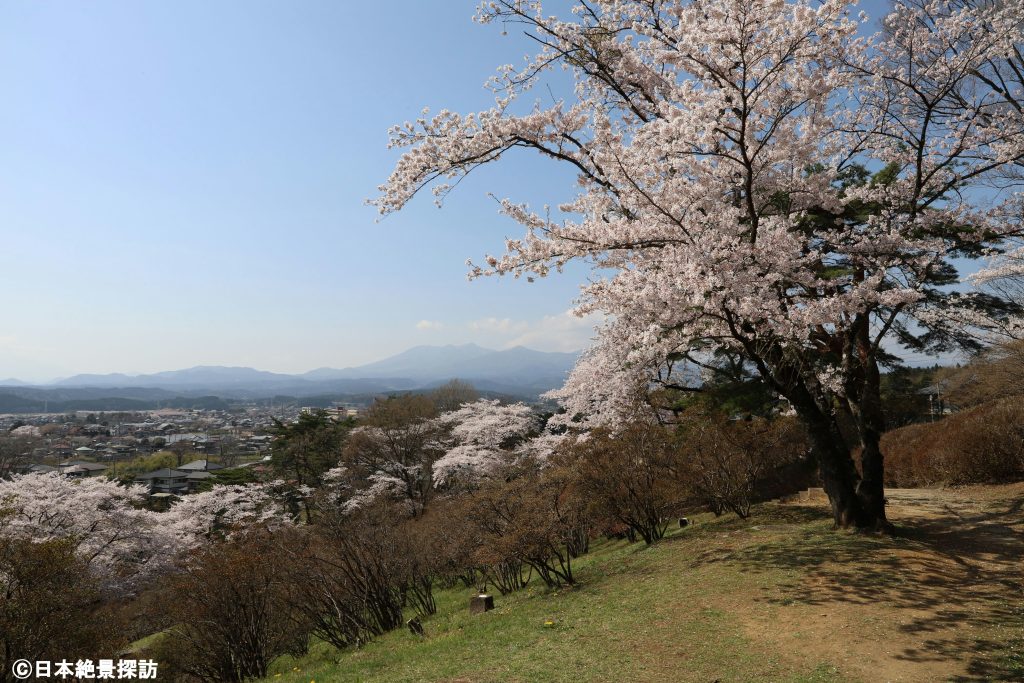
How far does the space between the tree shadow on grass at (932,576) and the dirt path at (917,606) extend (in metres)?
0.01

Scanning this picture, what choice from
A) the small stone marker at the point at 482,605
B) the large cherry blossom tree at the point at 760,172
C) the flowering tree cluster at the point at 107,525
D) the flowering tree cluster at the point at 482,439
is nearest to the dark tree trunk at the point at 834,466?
the large cherry blossom tree at the point at 760,172

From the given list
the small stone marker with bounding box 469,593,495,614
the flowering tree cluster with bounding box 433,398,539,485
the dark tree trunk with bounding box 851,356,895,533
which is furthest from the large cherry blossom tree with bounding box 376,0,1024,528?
the flowering tree cluster with bounding box 433,398,539,485

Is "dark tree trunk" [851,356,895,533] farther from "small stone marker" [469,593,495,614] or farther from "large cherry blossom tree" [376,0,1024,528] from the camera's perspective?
"small stone marker" [469,593,495,614]

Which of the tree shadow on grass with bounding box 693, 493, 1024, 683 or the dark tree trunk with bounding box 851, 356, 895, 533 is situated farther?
the dark tree trunk with bounding box 851, 356, 895, 533

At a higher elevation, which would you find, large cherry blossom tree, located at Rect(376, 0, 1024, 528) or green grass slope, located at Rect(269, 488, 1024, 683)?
large cherry blossom tree, located at Rect(376, 0, 1024, 528)

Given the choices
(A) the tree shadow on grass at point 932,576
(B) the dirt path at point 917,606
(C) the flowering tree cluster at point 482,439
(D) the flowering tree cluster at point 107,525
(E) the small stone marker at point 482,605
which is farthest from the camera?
(C) the flowering tree cluster at point 482,439

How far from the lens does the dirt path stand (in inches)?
196

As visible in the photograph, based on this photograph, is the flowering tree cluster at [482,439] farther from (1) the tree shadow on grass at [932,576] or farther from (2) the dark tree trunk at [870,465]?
(2) the dark tree trunk at [870,465]

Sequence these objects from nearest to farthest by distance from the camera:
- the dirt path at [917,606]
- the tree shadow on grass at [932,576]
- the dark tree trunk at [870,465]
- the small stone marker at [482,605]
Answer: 1. the dirt path at [917,606]
2. the tree shadow on grass at [932,576]
3. the dark tree trunk at [870,465]
4. the small stone marker at [482,605]

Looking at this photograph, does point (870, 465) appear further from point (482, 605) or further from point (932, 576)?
point (482, 605)

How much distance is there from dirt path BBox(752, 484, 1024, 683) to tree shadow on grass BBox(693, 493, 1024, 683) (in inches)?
0.5

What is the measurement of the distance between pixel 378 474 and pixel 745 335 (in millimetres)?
23506

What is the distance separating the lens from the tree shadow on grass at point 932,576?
205 inches

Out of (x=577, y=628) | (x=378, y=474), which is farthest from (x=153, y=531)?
(x=577, y=628)
